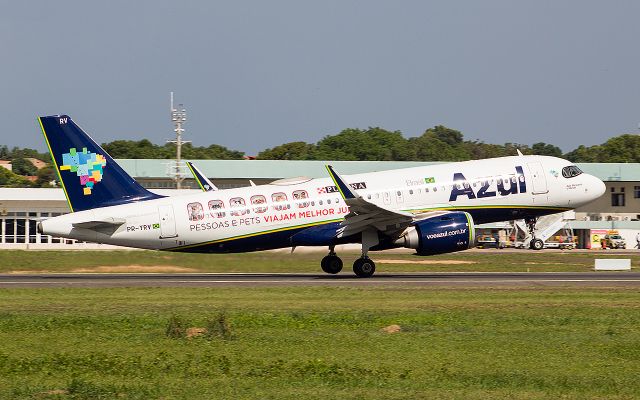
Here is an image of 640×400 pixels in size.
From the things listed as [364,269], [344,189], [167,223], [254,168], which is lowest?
[364,269]

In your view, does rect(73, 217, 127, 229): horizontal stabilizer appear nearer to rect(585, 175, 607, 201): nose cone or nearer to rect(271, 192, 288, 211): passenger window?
rect(271, 192, 288, 211): passenger window

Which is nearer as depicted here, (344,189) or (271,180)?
(344,189)

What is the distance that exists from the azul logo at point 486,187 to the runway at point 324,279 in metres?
3.80

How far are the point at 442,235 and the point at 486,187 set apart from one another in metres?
4.23

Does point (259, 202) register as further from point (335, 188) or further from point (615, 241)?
point (615, 241)

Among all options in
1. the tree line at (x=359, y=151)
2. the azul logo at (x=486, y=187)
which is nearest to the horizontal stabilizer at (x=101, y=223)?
the azul logo at (x=486, y=187)

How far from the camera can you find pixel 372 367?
719 inches

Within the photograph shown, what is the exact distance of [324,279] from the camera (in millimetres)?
40875

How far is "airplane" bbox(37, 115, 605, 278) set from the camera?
40281 mm

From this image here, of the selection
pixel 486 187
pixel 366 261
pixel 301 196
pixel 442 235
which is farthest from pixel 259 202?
pixel 486 187

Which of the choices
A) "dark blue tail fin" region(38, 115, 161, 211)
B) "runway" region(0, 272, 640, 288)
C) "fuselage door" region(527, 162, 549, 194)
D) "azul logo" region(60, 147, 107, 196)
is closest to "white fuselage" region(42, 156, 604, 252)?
"fuselage door" region(527, 162, 549, 194)

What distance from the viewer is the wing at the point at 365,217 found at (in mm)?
39281

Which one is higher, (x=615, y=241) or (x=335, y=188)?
(x=335, y=188)

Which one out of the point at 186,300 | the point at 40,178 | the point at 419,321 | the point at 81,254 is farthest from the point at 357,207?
the point at 40,178
